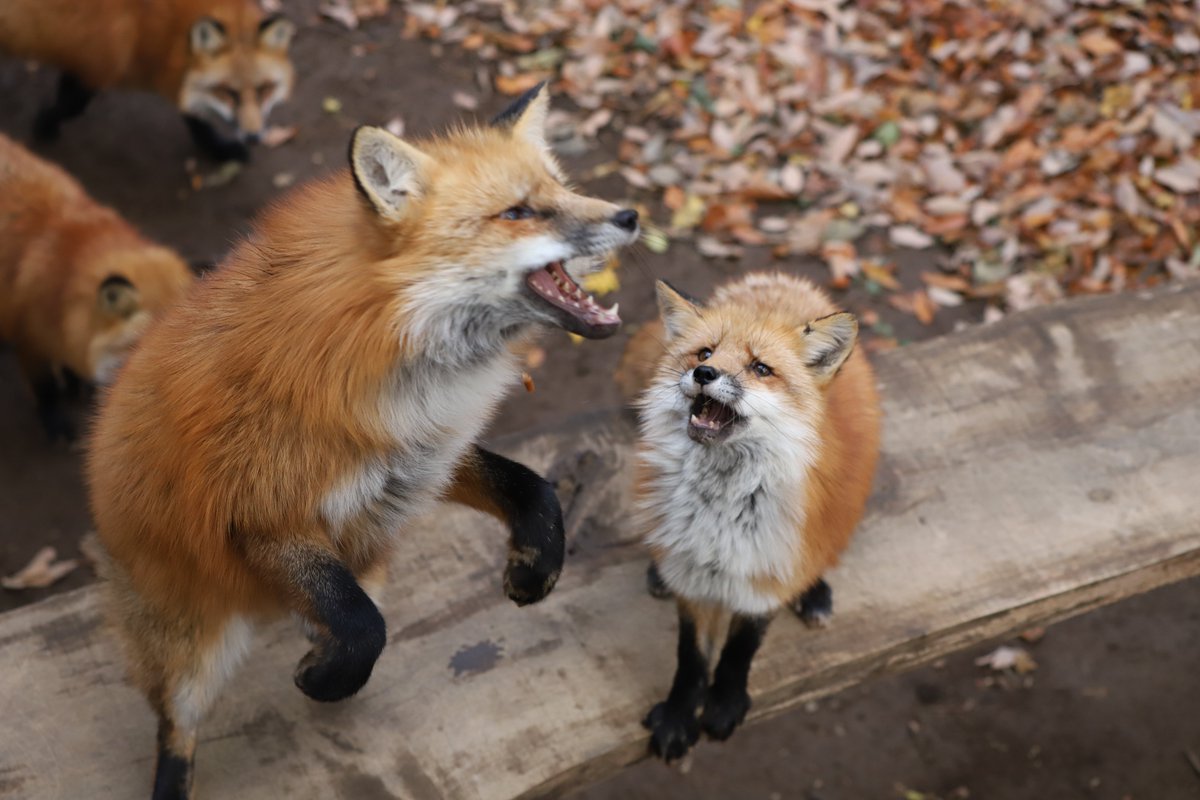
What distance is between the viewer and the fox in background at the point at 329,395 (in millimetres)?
2094

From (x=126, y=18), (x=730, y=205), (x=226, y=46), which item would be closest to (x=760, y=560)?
(x=730, y=205)

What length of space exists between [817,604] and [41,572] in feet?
11.0

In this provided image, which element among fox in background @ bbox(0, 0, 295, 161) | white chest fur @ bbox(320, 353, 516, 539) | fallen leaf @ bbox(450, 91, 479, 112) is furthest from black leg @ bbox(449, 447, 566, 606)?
fallen leaf @ bbox(450, 91, 479, 112)

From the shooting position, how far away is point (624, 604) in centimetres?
311

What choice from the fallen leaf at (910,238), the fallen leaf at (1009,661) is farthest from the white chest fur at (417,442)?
the fallen leaf at (910,238)

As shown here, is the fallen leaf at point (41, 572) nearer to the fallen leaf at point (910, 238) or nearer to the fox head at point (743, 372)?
the fox head at point (743, 372)

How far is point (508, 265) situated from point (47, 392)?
3797 millimetres

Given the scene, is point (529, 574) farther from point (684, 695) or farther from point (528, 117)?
point (528, 117)

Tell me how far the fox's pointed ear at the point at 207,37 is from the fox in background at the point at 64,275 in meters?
1.07

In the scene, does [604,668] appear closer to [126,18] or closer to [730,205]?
[730,205]

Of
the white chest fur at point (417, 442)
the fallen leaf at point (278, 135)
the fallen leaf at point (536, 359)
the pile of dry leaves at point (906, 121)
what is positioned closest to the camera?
the white chest fur at point (417, 442)

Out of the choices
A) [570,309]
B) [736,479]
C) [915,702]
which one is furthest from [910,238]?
[570,309]

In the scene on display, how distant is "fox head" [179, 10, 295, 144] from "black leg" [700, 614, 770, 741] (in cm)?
423

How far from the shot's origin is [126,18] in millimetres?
5648
